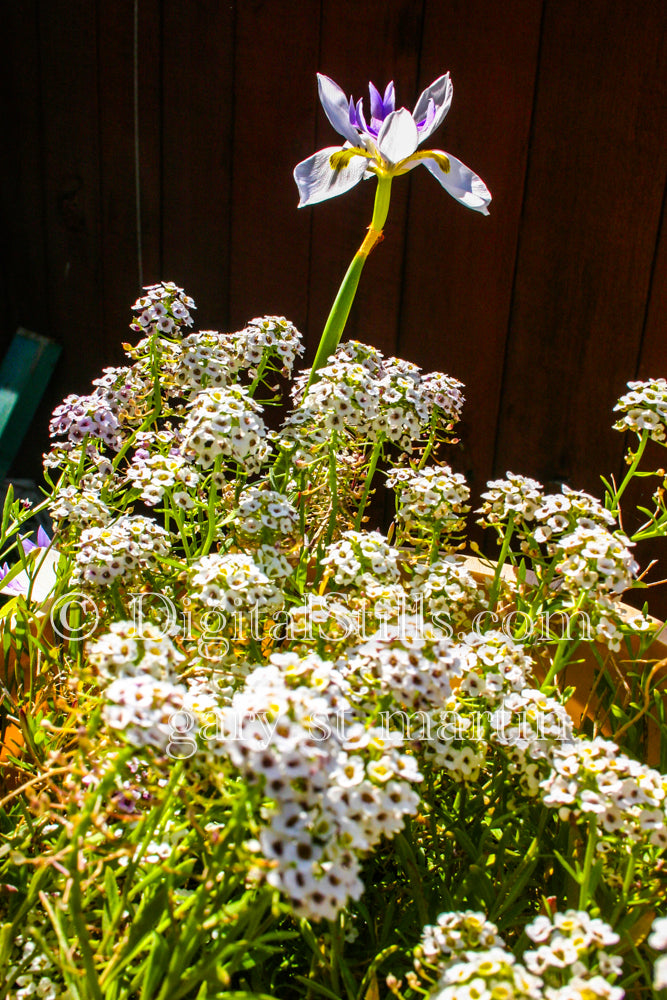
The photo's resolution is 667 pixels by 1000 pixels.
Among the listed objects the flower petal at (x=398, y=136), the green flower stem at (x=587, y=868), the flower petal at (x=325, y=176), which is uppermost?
the flower petal at (x=398, y=136)

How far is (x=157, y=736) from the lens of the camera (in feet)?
1.79

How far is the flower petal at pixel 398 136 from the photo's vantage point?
100cm

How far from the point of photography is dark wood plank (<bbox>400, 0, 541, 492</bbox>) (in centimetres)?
171

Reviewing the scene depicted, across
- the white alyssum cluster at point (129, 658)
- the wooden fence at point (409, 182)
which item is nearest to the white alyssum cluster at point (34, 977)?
the white alyssum cluster at point (129, 658)

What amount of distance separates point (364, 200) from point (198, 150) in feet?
1.46

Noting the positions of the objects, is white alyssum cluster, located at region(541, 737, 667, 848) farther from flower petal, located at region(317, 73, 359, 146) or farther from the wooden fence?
the wooden fence

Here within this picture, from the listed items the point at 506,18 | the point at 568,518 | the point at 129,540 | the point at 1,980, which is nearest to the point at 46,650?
the point at 129,540

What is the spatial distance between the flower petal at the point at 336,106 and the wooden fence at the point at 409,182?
0.80 metres

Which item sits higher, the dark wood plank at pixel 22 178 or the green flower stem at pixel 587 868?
the dark wood plank at pixel 22 178

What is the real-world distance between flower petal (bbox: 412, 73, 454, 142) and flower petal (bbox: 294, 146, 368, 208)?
0.09 m

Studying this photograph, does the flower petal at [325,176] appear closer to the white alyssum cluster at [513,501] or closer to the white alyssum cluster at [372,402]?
the white alyssum cluster at [372,402]

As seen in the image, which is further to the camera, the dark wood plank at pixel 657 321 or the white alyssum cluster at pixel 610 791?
the dark wood plank at pixel 657 321

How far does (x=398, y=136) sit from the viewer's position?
3.32 ft

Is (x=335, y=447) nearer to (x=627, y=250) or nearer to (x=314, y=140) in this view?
(x=627, y=250)
